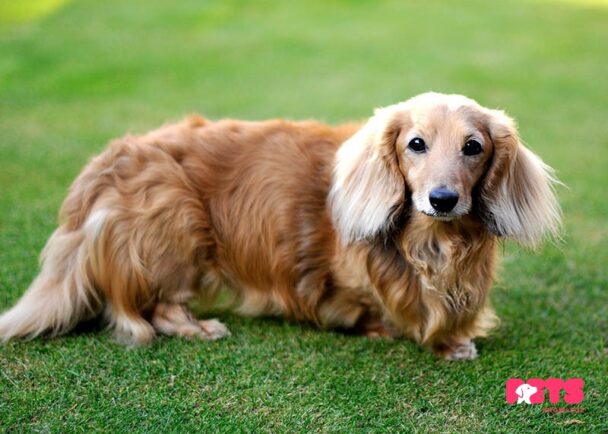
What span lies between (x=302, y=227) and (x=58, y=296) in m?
1.23

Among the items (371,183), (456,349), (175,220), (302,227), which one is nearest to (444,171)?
(371,183)

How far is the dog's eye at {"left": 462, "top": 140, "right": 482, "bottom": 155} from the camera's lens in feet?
10.2

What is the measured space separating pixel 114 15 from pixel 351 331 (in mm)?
9240

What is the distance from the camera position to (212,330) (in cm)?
362

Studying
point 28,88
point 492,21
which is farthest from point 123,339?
point 492,21

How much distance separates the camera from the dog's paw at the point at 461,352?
3.51 m

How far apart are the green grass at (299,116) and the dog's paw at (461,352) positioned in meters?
0.07

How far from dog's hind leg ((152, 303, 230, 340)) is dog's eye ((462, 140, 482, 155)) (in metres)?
1.49

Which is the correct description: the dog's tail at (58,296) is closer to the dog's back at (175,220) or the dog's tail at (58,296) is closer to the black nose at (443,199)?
the dog's back at (175,220)

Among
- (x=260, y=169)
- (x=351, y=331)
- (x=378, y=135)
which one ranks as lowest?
(x=351, y=331)

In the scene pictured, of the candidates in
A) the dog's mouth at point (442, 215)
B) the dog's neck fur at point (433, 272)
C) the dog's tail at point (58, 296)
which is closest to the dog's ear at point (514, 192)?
the dog's neck fur at point (433, 272)

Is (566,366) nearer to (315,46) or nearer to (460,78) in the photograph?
(460,78)

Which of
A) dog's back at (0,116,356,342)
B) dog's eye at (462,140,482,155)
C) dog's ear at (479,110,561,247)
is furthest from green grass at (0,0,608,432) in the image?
dog's eye at (462,140,482,155)

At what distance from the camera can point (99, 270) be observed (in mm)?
3486
